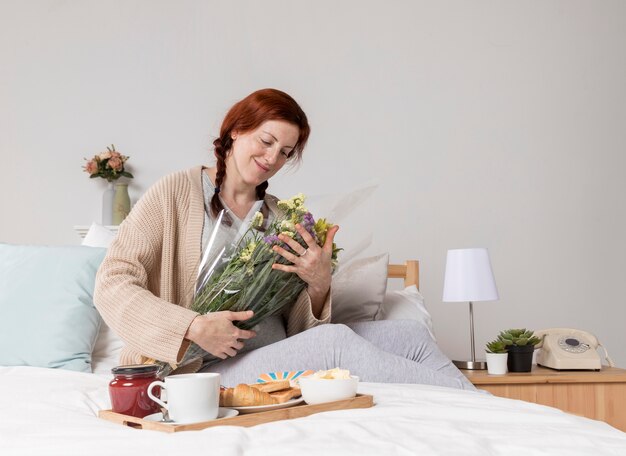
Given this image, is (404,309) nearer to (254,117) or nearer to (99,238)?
(254,117)

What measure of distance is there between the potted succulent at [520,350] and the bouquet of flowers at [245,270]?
3.36 feet

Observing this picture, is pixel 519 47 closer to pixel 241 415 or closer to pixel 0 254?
pixel 0 254

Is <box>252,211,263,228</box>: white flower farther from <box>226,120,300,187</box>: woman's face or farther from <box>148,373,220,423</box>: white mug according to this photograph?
<box>148,373,220,423</box>: white mug

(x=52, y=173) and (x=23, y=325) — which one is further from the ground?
(x=52, y=173)

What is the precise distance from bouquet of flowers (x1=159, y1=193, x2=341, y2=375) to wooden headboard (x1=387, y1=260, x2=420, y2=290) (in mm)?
1149

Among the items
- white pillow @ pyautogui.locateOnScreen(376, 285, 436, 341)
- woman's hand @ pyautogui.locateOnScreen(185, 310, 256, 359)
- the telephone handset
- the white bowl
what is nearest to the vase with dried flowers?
white pillow @ pyautogui.locateOnScreen(376, 285, 436, 341)

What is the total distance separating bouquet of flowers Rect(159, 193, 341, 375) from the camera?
1557 mm

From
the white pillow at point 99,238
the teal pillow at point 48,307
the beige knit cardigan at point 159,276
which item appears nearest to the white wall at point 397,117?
the white pillow at point 99,238

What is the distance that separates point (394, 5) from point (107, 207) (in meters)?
1.63

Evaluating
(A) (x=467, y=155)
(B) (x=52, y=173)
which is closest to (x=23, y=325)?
(B) (x=52, y=173)

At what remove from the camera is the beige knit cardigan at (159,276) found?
1.53 m

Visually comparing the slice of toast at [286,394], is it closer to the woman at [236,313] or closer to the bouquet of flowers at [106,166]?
the woman at [236,313]

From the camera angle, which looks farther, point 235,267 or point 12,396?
point 235,267

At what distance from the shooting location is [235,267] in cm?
155
